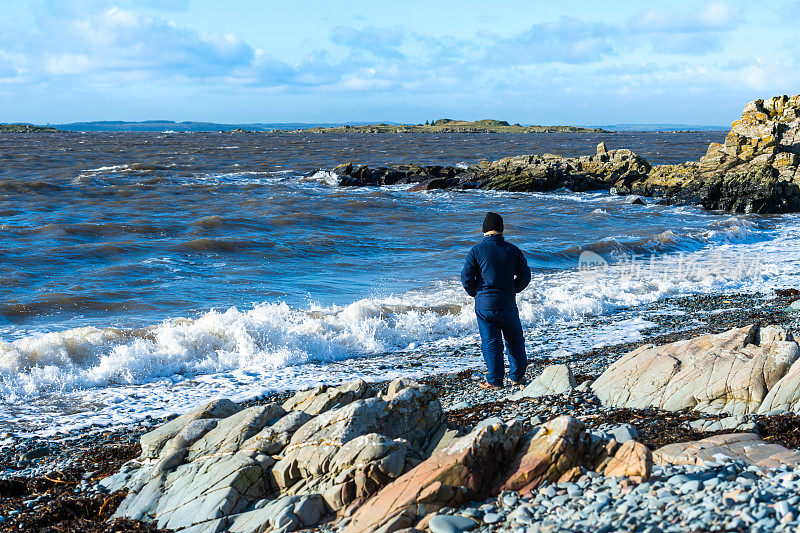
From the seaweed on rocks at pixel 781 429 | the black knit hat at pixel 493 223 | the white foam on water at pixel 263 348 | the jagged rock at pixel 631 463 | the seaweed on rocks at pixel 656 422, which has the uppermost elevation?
the black knit hat at pixel 493 223

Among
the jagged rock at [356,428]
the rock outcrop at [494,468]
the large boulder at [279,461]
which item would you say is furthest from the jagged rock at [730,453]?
the jagged rock at [356,428]

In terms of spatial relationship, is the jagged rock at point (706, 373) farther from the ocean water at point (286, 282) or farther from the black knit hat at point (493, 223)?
the ocean water at point (286, 282)

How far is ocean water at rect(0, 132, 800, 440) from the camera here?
10.4 m

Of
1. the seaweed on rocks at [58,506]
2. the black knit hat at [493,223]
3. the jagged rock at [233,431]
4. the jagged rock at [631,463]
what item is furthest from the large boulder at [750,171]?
the seaweed on rocks at [58,506]

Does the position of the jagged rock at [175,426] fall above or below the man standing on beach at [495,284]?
below

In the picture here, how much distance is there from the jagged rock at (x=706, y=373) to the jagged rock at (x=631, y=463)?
2599 mm

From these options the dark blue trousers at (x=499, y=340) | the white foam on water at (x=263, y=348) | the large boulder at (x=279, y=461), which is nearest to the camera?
the large boulder at (x=279, y=461)

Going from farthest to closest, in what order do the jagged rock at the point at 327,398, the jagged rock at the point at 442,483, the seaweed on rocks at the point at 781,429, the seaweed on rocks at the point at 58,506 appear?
the jagged rock at the point at 327,398 → the seaweed on rocks at the point at 781,429 → the seaweed on rocks at the point at 58,506 → the jagged rock at the point at 442,483

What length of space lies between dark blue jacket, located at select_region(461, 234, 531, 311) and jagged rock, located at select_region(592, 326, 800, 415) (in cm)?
153

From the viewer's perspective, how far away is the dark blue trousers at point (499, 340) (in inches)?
328

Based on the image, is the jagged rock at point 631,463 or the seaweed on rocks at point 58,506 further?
the seaweed on rocks at point 58,506

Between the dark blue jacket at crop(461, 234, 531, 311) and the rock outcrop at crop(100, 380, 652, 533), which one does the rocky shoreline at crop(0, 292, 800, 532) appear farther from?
the dark blue jacket at crop(461, 234, 531, 311)

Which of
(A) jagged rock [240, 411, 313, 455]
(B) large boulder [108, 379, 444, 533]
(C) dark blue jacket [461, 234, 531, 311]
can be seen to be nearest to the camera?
(B) large boulder [108, 379, 444, 533]

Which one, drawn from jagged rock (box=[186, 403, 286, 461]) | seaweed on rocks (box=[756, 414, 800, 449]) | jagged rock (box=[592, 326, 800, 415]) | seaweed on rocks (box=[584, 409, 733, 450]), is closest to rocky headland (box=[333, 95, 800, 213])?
jagged rock (box=[592, 326, 800, 415])
